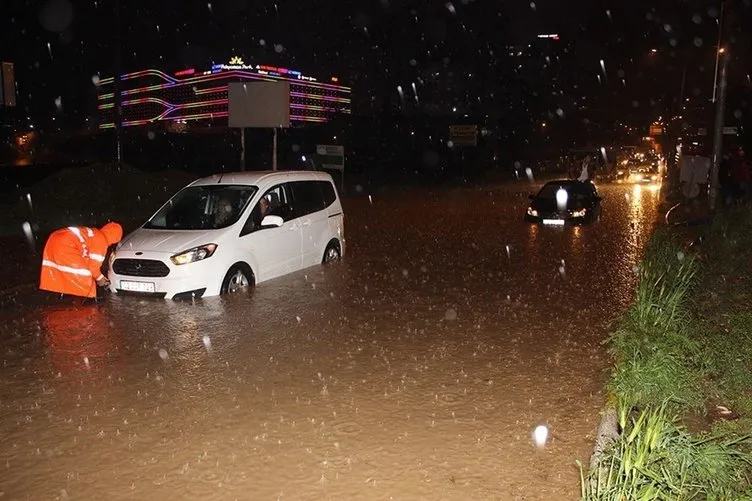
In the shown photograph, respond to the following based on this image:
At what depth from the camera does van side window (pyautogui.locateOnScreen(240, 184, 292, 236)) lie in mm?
10383

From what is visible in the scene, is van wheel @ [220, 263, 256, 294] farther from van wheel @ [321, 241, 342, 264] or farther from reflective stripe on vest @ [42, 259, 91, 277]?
van wheel @ [321, 241, 342, 264]

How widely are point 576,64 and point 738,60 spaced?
1466 inches

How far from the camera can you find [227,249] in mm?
9805

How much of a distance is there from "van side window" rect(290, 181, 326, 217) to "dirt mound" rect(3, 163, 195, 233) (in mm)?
8051

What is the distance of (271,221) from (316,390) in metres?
4.75

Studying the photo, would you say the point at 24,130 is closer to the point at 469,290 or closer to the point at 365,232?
the point at 365,232

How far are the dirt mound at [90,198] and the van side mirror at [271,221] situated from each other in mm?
8783

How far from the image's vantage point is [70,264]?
947cm

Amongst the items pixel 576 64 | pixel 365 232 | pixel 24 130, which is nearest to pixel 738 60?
pixel 365 232

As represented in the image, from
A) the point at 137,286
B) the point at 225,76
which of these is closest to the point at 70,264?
the point at 137,286

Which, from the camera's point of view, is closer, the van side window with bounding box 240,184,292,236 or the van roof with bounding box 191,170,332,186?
the van side window with bounding box 240,184,292,236

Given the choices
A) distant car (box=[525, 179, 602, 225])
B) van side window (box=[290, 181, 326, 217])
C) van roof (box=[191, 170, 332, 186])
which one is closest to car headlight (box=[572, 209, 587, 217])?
distant car (box=[525, 179, 602, 225])

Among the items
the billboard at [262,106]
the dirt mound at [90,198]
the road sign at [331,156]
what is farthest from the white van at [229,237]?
the road sign at [331,156]

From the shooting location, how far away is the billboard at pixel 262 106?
19312 millimetres
